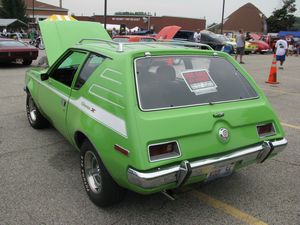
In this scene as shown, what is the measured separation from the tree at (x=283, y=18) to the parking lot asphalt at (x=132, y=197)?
86.0 meters

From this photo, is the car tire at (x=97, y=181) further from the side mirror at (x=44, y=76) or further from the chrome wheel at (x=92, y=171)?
the side mirror at (x=44, y=76)

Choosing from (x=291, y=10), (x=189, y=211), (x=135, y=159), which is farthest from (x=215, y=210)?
(x=291, y=10)

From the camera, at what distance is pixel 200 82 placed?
131 inches

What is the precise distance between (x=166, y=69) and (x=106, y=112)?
31.0 inches

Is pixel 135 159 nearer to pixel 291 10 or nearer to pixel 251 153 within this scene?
pixel 251 153

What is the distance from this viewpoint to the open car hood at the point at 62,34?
6469mm

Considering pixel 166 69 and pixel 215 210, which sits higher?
pixel 166 69

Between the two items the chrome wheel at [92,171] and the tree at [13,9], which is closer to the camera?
the chrome wheel at [92,171]

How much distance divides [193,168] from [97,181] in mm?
1099

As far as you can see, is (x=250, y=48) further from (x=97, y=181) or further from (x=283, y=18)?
(x=283, y=18)

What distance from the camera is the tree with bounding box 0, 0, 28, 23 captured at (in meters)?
66.9

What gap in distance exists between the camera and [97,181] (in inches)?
133

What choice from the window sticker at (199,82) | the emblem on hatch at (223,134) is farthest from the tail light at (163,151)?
the window sticker at (199,82)

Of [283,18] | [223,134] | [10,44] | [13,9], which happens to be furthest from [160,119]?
[283,18]
